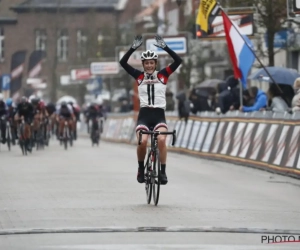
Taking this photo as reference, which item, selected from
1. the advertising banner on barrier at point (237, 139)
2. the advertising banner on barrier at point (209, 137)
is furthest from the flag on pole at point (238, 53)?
the advertising banner on barrier at point (209, 137)

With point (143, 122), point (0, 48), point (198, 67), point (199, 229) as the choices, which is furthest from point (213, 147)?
point (0, 48)

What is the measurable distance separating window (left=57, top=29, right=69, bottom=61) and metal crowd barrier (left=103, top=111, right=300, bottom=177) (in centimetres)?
6315

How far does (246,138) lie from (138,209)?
463 inches

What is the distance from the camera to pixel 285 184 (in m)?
21.6

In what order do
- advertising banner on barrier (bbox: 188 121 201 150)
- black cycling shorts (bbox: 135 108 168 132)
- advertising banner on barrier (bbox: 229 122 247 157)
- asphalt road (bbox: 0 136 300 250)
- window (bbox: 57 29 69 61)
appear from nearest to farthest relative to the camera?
asphalt road (bbox: 0 136 300 250)
black cycling shorts (bbox: 135 108 168 132)
advertising banner on barrier (bbox: 229 122 247 157)
advertising banner on barrier (bbox: 188 121 201 150)
window (bbox: 57 29 69 61)

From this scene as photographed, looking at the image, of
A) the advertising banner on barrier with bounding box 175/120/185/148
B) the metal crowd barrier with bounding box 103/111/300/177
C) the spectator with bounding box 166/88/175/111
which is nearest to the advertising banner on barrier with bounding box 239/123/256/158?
the metal crowd barrier with bounding box 103/111/300/177

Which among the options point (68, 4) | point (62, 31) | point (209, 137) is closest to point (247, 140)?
point (209, 137)

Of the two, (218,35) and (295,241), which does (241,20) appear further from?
(295,241)

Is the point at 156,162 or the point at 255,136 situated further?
the point at 255,136

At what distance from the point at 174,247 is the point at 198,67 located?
42.7 m

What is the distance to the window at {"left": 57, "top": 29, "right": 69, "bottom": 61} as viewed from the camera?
101375 millimetres

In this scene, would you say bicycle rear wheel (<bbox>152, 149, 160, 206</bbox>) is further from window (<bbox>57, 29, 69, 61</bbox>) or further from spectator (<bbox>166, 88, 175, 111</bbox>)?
window (<bbox>57, 29, 69, 61</bbox>)

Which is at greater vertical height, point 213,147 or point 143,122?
point 143,122

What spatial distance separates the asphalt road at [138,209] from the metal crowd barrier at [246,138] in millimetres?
435
